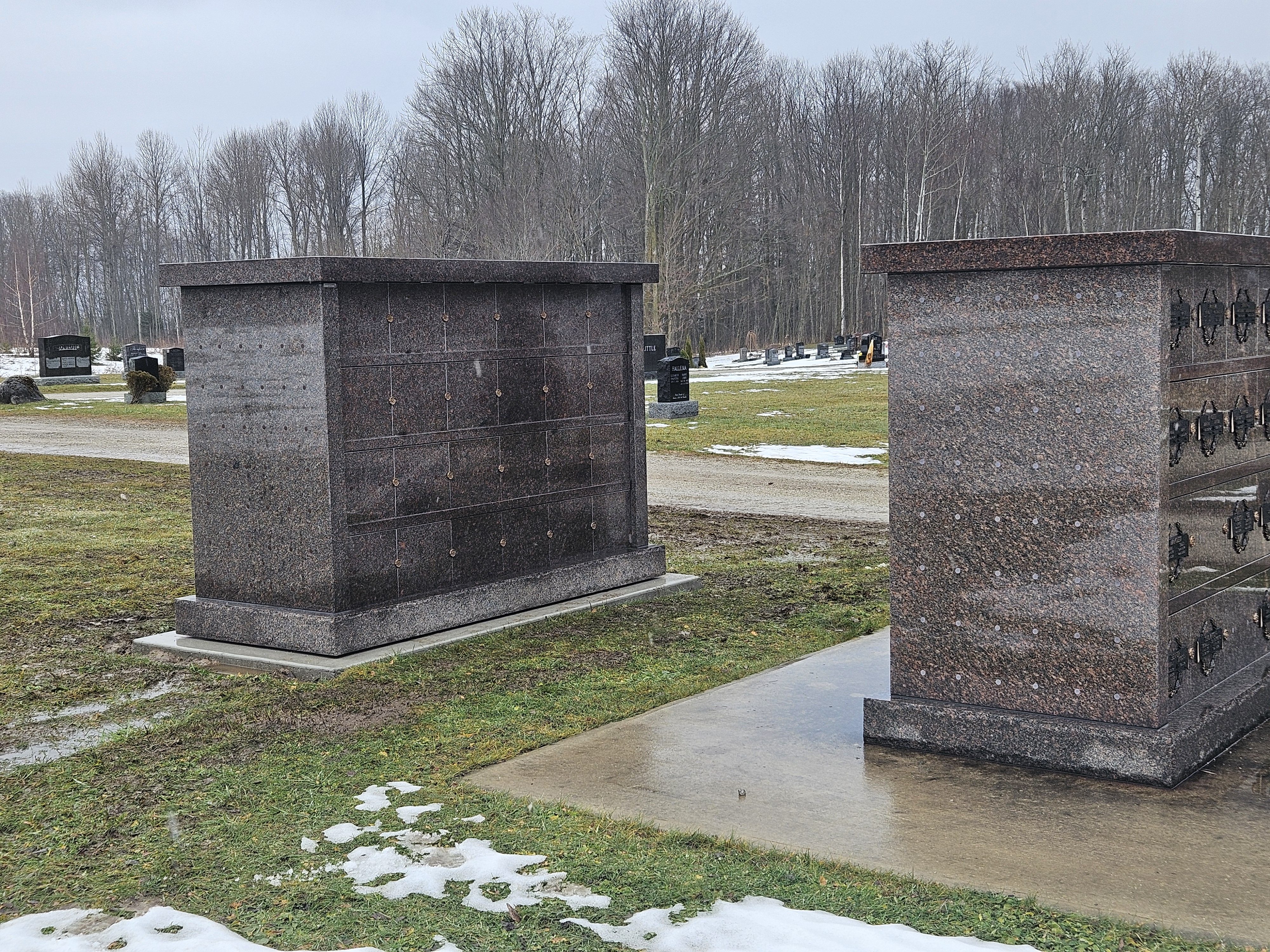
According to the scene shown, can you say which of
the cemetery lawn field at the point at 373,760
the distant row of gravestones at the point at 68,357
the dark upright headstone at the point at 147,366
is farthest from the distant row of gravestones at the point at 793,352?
the cemetery lawn field at the point at 373,760

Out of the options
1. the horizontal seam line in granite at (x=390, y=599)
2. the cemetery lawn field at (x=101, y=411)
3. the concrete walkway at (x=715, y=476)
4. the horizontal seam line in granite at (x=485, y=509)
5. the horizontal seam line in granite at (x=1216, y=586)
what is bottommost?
the concrete walkway at (x=715, y=476)

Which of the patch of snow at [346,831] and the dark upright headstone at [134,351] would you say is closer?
the patch of snow at [346,831]

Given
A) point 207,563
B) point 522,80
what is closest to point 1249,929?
point 207,563

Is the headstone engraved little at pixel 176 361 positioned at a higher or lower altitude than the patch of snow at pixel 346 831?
higher

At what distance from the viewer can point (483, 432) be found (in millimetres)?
7348

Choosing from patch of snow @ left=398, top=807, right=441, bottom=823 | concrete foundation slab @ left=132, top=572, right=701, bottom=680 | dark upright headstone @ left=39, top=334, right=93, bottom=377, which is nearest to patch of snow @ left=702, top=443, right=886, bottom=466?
concrete foundation slab @ left=132, top=572, right=701, bottom=680

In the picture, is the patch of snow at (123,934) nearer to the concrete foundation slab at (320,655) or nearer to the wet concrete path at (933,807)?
the wet concrete path at (933,807)

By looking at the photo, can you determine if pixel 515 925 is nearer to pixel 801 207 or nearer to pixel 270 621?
pixel 270 621

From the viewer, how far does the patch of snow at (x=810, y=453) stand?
56.2ft

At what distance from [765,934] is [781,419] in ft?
65.5

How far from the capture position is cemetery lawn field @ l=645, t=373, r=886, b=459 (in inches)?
763

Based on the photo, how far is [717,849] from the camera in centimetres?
390

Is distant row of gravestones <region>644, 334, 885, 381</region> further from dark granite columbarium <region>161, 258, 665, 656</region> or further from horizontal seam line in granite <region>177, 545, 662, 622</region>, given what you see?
dark granite columbarium <region>161, 258, 665, 656</region>

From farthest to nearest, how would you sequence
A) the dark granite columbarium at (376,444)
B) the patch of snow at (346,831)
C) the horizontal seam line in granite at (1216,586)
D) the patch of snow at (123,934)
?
1. the dark granite columbarium at (376,444)
2. the horizontal seam line in granite at (1216,586)
3. the patch of snow at (346,831)
4. the patch of snow at (123,934)
